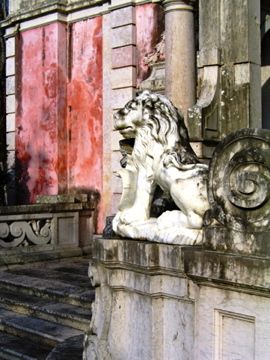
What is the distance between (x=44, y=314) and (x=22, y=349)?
77cm

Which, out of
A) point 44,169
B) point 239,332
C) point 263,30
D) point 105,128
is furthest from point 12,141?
point 239,332

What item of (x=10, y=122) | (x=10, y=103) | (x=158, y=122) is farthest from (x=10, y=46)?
(x=158, y=122)

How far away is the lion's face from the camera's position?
402cm

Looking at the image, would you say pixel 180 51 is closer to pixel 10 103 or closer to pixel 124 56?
pixel 124 56

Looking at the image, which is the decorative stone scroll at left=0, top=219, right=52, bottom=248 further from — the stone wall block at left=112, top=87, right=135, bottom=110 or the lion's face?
the lion's face

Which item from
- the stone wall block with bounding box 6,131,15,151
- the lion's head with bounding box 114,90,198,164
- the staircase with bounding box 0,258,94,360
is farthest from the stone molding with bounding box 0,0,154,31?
the lion's head with bounding box 114,90,198,164

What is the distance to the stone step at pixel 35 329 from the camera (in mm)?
5523

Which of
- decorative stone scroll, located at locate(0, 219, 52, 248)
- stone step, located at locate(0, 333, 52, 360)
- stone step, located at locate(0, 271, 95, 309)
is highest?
decorative stone scroll, located at locate(0, 219, 52, 248)

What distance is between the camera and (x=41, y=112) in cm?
1196

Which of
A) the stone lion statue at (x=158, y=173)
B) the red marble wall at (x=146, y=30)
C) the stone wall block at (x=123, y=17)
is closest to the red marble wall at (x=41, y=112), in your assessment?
the stone wall block at (x=123, y=17)

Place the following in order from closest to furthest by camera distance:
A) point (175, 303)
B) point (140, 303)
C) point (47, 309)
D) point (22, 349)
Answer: point (175, 303)
point (140, 303)
point (22, 349)
point (47, 309)

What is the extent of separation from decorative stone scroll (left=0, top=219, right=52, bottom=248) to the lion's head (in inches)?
213

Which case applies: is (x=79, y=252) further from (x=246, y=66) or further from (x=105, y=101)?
(x=246, y=66)

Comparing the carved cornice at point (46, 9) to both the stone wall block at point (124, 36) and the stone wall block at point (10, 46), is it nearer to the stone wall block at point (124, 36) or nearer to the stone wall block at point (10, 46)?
the stone wall block at point (10, 46)
